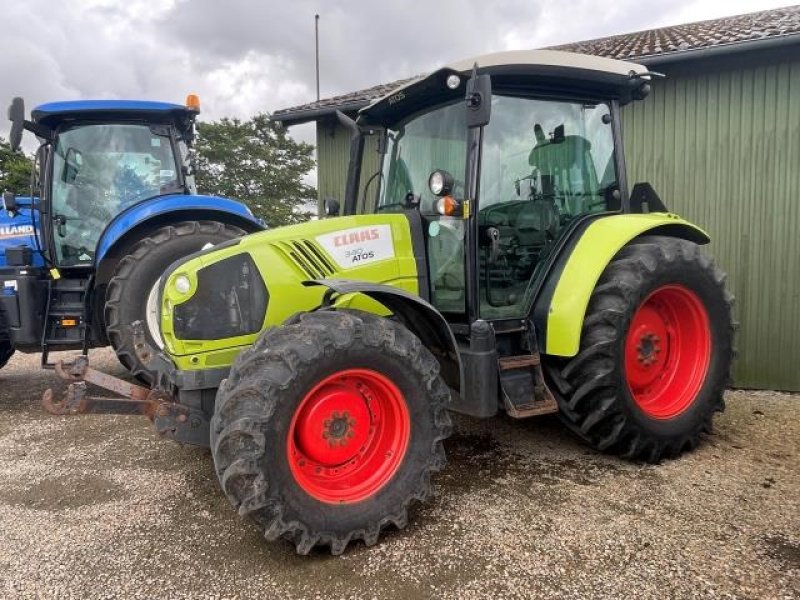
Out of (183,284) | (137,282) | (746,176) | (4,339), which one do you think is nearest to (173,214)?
(137,282)

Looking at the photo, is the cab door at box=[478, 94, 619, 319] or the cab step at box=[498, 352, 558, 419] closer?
the cab step at box=[498, 352, 558, 419]

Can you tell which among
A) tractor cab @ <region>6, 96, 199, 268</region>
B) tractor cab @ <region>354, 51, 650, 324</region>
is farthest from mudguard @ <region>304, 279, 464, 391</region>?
tractor cab @ <region>6, 96, 199, 268</region>

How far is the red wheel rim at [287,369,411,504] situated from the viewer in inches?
101

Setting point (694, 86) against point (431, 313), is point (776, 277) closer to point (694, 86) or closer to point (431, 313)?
point (694, 86)

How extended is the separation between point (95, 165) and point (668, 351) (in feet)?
16.4

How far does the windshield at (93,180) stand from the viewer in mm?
5348

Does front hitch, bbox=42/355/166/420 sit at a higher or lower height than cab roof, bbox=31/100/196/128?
lower

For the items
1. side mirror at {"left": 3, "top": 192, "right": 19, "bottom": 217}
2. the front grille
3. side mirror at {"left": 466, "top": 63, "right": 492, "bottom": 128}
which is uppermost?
side mirror at {"left": 466, "top": 63, "right": 492, "bottom": 128}

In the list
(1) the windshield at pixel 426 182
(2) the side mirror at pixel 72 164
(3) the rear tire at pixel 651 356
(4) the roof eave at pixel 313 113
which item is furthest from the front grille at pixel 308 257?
(4) the roof eave at pixel 313 113

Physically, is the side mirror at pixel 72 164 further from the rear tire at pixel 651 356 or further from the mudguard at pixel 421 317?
the rear tire at pixel 651 356

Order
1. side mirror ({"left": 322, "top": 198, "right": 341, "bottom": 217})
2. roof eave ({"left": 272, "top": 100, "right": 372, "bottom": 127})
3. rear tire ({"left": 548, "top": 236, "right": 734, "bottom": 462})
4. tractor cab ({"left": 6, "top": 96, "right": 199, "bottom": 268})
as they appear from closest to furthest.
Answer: rear tire ({"left": 548, "top": 236, "right": 734, "bottom": 462}) < side mirror ({"left": 322, "top": 198, "right": 341, "bottom": 217}) < tractor cab ({"left": 6, "top": 96, "right": 199, "bottom": 268}) < roof eave ({"left": 272, "top": 100, "right": 372, "bottom": 127})

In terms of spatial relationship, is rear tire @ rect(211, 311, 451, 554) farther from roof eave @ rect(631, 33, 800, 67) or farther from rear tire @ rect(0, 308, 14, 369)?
roof eave @ rect(631, 33, 800, 67)

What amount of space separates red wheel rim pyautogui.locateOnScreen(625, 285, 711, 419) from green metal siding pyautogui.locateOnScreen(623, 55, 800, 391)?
85.1 inches

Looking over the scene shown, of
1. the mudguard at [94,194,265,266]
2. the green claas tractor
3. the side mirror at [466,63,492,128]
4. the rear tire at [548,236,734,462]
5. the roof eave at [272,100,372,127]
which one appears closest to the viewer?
the green claas tractor
